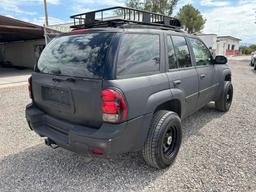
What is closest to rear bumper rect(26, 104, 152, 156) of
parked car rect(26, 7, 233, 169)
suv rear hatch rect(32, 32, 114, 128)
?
parked car rect(26, 7, 233, 169)

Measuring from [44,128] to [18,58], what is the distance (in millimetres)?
21280

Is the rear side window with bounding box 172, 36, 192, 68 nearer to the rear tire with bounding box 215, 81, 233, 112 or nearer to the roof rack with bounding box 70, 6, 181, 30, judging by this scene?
the roof rack with bounding box 70, 6, 181, 30

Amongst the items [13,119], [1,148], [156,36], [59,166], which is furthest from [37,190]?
[13,119]

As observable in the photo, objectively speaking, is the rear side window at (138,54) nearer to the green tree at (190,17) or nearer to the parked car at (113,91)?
the parked car at (113,91)

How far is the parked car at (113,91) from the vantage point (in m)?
2.05

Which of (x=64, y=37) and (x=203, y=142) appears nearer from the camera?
(x=64, y=37)

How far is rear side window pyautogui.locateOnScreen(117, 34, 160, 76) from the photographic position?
2154mm

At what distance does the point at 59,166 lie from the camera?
2762mm

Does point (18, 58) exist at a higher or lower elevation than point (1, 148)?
higher

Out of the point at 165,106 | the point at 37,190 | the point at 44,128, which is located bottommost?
the point at 37,190

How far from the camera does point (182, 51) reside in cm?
320

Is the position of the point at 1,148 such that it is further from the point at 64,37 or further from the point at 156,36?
the point at 156,36

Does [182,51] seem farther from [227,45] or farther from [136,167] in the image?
[227,45]

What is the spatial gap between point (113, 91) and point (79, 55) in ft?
2.24
